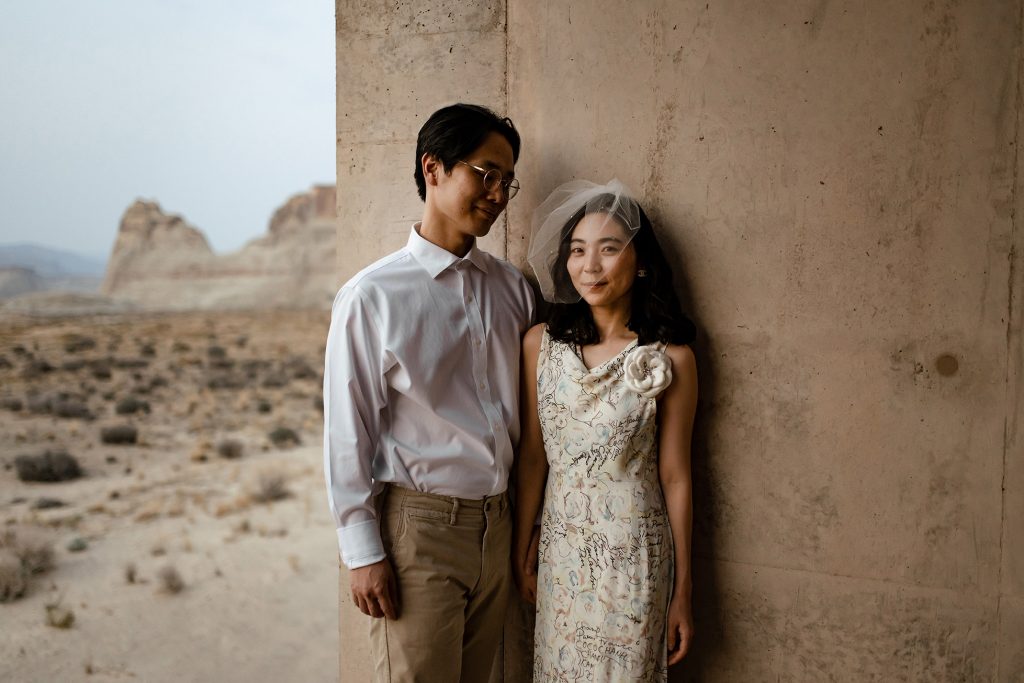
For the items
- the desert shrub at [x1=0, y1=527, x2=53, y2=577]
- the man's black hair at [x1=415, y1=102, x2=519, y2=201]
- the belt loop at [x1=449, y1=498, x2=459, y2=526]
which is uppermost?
the man's black hair at [x1=415, y1=102, x2=519, y2=201]

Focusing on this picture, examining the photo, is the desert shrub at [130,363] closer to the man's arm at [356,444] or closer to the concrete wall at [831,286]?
the man's arm at [356,444]

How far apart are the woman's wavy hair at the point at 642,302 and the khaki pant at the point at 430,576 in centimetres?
57

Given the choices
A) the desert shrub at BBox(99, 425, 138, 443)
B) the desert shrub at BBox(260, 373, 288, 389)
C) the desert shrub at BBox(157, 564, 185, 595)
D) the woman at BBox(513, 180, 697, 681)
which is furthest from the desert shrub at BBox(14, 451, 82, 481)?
the woman at BBox(513, 180, 697, 681)

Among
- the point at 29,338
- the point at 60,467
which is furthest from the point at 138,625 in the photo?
the point at 29,338

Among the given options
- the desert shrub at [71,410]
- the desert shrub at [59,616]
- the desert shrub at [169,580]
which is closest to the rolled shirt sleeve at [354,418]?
the desert shrub at [59,616]

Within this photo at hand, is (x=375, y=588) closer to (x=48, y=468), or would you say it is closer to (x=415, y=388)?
(x=415, y=388)

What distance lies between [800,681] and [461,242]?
169 cm

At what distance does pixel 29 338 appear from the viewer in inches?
814

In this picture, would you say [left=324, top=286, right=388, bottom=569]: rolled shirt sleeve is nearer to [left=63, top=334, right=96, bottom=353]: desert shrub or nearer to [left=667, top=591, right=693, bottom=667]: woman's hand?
[left=667, top=591, right=693, bottom=667]: woman's hand

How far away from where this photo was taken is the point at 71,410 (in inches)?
467

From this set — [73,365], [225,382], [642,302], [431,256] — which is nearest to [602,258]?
[642,302]

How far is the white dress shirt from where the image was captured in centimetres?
167

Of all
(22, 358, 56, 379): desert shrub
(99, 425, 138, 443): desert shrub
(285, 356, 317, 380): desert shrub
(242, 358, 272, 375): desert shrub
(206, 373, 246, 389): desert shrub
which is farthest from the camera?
(242, 358, 272, 375): desert shrub

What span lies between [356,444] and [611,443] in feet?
2.26
